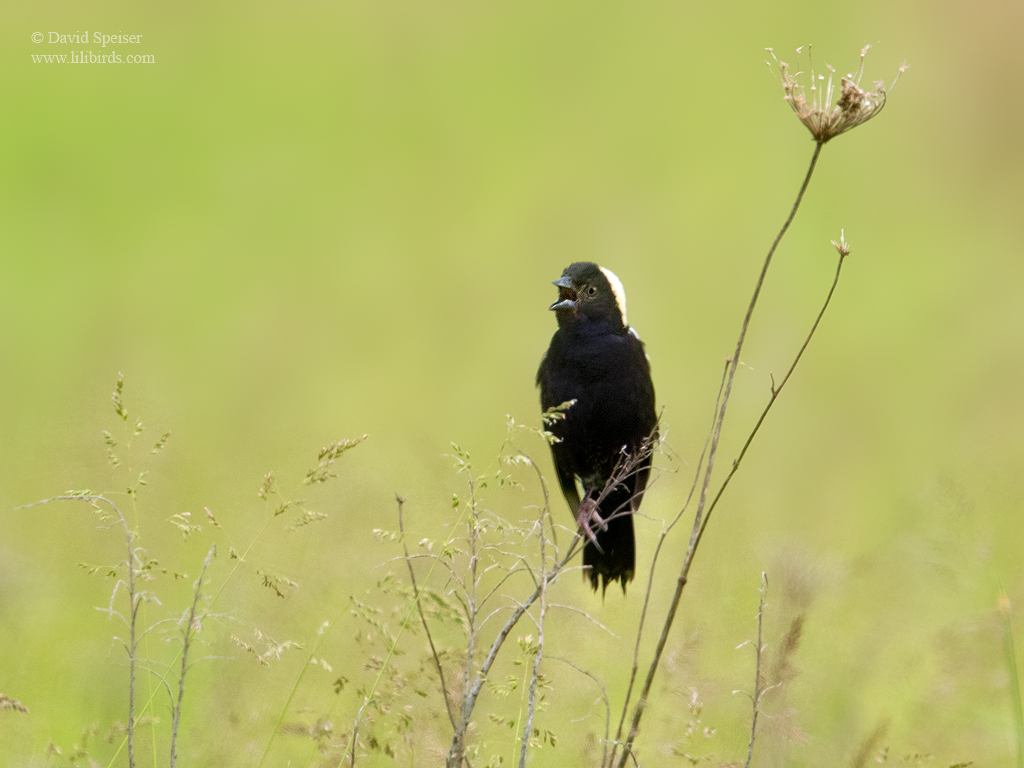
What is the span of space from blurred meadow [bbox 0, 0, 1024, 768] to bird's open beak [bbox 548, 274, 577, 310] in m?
0.69

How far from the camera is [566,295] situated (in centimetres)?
389

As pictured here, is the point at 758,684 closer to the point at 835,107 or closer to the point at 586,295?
the point at 835,107

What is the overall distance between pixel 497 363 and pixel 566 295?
324 cm

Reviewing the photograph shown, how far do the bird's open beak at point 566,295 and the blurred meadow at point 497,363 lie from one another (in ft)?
2.26

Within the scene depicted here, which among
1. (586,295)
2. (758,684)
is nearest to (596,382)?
Result: (586,295)

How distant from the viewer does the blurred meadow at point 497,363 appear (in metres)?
2.80

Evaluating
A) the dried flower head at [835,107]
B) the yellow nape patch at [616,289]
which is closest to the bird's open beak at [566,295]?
the yellow nape patch at [616,289]

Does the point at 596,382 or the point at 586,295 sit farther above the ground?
the point at 586,295

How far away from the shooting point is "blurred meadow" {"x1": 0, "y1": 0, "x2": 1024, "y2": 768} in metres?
2.80

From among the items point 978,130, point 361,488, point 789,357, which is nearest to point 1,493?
point 361,488

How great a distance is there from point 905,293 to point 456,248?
3822 millimetres

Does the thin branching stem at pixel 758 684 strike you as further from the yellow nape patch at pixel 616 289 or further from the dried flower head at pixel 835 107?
the yellow nape patch at pixel 616 289

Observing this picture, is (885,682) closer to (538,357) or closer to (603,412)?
(603,412)

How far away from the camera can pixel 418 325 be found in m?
8.11
